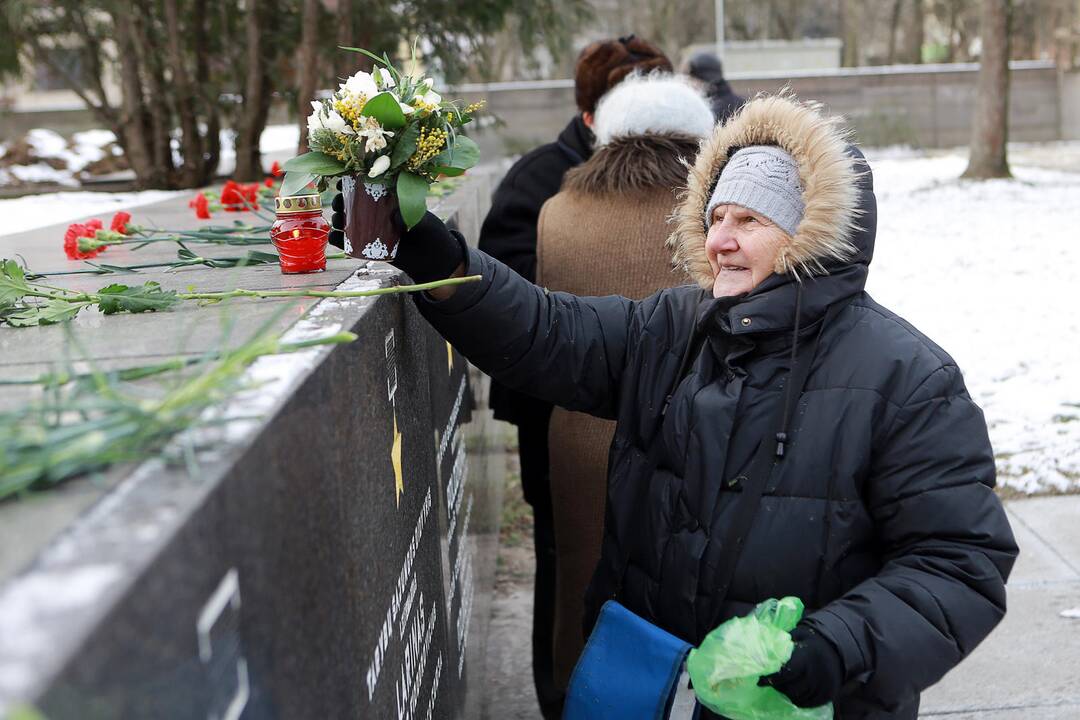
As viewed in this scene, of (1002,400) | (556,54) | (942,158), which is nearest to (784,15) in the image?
(942,158)

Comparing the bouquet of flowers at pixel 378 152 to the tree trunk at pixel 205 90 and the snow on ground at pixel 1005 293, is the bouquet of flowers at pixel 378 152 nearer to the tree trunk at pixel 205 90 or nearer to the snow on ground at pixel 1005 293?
the snow on ground at pixel 1005 293

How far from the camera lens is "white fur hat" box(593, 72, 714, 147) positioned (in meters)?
3.47

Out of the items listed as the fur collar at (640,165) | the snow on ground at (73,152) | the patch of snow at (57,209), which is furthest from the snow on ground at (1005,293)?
the snow on ground at (73,152)

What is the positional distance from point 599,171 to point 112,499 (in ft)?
8.19

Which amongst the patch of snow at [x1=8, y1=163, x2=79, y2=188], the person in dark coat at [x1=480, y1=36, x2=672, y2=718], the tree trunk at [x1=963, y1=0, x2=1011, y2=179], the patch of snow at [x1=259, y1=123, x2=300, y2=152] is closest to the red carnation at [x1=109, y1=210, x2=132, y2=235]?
the person in dark coat at [x1=480, y1=36, x2=672, y2=718]

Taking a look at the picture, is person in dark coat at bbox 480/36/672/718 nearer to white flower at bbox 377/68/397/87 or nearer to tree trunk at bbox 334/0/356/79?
white flower at bbox 377/68/397/87

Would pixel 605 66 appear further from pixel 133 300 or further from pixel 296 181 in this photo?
pixel 133 300

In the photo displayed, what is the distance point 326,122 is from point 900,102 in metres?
28.1

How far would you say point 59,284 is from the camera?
3.01m

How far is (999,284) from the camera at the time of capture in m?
10.5

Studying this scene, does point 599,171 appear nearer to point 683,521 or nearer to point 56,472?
point 683,521

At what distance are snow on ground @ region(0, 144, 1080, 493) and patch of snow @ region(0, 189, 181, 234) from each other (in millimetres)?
12

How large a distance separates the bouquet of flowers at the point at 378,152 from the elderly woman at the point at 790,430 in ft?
0.32

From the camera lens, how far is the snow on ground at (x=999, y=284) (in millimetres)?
6598
